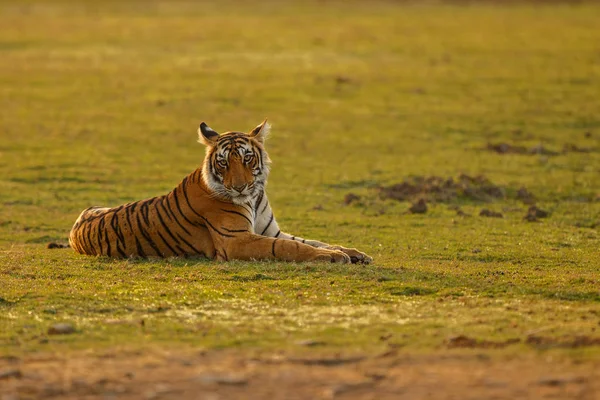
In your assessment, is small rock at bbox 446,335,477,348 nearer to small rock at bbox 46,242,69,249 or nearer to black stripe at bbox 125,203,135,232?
black stripe at bbox 125,203,135,232

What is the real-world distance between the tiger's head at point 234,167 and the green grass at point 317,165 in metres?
0.80

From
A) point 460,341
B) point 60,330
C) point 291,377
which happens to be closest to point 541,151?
point 460,341

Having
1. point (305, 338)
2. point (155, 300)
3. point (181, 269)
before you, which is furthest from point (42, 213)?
point (305, 338)

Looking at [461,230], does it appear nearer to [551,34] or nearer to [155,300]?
[155,300]

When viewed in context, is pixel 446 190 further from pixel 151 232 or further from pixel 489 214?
pixel 151 232

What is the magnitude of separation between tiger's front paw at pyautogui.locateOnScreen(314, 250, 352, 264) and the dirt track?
310 cm

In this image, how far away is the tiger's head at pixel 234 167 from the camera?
10.5 metres

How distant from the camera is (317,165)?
1773 cm

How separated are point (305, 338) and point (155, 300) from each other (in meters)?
1.75

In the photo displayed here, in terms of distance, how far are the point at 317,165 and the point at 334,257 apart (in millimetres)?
7767

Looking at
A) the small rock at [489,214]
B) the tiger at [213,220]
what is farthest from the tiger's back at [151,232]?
the small rock at [489,214]

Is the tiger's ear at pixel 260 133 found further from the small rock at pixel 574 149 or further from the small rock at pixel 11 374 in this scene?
the small rock at pixel 574 149

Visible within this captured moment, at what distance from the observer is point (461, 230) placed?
42.7ft

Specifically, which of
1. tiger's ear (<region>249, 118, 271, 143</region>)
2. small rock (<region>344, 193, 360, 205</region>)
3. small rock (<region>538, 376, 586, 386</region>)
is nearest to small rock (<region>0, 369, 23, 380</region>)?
small rock (<region>538, 376, 586, 386</region>)
